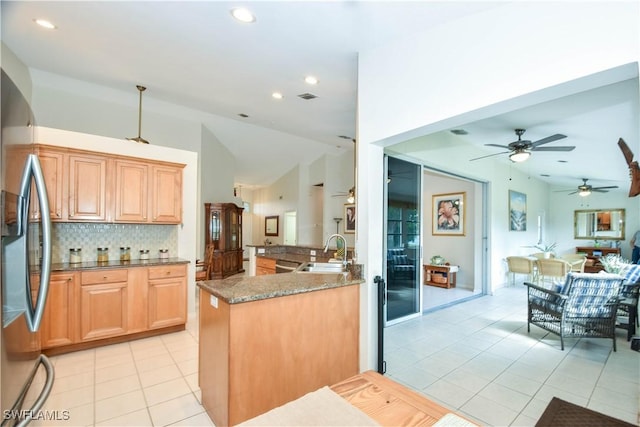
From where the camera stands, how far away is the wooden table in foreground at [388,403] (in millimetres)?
1089

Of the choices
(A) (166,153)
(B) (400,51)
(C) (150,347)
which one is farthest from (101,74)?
(B) (400,51)

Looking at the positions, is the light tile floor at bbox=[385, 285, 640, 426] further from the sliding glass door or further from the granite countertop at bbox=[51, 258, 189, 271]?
the granite countertop at bbox=[51, 258, 189, 271]

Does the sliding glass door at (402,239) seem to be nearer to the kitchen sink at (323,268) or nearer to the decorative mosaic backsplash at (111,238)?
the kitchen sink at (323,268)

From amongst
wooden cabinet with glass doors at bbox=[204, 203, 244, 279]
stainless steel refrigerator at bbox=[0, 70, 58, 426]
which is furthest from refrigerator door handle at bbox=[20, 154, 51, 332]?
wooden cabinet with glass doors at bbox=[204, 203, 244, 279]

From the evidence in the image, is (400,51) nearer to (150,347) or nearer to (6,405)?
(6,405)

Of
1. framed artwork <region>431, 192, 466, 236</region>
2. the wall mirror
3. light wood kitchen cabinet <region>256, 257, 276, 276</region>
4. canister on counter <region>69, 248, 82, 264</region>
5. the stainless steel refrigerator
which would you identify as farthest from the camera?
the wall mirror

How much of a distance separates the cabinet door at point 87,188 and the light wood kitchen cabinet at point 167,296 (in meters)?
0.95

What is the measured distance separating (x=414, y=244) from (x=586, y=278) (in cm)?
199

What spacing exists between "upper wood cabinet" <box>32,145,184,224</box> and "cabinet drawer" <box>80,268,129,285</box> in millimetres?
658

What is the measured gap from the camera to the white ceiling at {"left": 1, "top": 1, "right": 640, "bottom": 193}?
2.41 m

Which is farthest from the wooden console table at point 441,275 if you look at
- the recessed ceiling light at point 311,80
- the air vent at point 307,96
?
the recessed ceiling light at point 311,80

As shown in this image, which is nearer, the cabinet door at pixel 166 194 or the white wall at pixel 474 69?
the white wall at pixel 474 69

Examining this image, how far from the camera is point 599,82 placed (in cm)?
160

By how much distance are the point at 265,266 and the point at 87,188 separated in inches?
111
